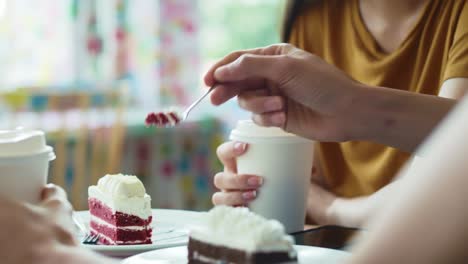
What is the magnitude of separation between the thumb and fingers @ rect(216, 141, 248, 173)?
0.51ft

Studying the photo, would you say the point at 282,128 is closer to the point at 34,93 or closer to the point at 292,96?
the point at 292,96

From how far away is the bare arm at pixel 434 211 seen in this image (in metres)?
0.40

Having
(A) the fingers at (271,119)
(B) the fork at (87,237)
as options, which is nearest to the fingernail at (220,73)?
(A) the fingers at (271,119)

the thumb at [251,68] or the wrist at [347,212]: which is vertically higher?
the thumb at [251,68]

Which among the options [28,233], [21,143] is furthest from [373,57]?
[28,233]

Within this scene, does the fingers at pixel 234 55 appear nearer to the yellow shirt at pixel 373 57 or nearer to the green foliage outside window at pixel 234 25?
the yellow shirt at pixel 373 57

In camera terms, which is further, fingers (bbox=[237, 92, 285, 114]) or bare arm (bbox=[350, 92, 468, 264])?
fingers (bbox=[237, 92, 285, 114])

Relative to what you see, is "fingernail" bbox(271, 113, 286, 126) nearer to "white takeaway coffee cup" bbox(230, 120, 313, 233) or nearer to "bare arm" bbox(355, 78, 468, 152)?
"white takeaway coffee cup" bbox(230, 120, 313, 233)

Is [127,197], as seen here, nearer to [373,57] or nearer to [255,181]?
[255,181]

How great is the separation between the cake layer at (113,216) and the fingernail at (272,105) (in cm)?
28

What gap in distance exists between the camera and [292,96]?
4.42 feet

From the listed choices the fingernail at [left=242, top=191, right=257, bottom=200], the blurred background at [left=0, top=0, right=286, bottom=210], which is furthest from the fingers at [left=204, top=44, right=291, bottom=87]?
the blurred background at [left=0, top=0, right=286, bottom=210]

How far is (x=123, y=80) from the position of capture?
11.8 ft

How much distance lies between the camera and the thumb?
4.27ft
